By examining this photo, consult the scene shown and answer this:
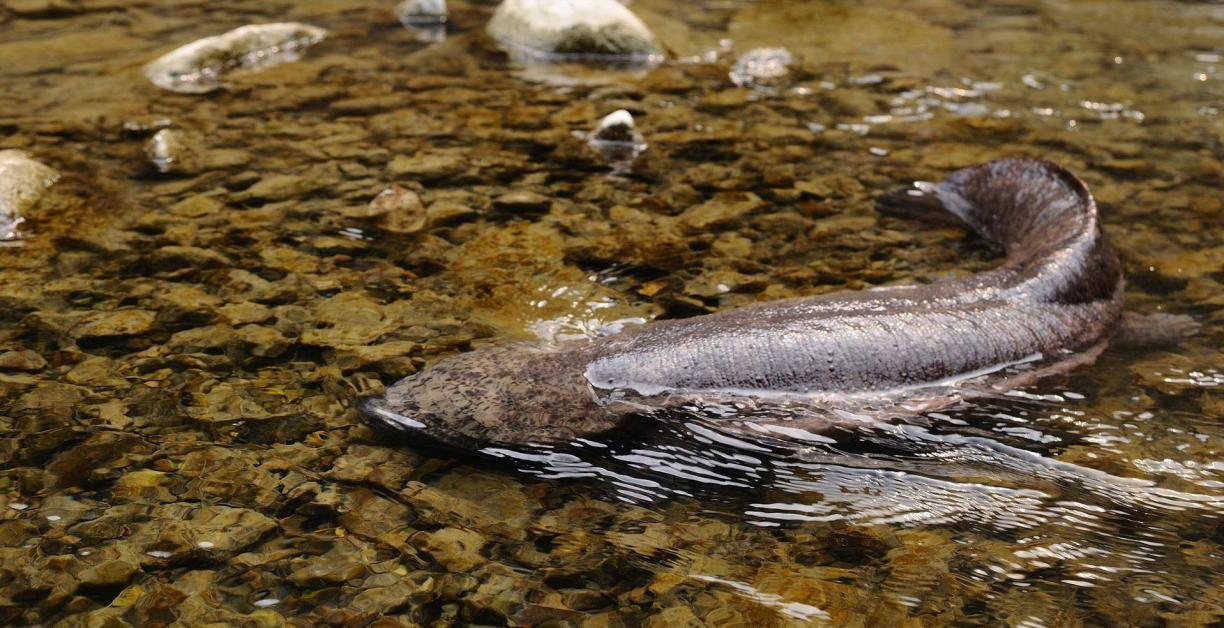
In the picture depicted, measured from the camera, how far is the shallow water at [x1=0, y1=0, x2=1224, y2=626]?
3395 mm

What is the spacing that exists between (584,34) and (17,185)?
473 cm

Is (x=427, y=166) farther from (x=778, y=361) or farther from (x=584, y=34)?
(x=778, y=361)

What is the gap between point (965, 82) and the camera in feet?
28.1

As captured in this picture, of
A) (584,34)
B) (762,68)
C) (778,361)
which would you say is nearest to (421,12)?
(584,34)

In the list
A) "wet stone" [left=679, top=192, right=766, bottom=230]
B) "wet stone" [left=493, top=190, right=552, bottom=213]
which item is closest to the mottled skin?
"wet stone" [left=679, top=192, right=766, bottom=230]

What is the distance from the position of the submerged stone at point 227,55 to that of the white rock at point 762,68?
3.67 meters

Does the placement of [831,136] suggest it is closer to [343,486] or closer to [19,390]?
[343,486]

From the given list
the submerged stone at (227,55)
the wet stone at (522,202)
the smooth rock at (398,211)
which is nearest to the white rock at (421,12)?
the submerged stone at (227,55)

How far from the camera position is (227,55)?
8.64 meters

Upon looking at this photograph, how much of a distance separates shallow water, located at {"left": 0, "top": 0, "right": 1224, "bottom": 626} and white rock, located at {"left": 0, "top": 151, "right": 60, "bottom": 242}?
3.9 inches

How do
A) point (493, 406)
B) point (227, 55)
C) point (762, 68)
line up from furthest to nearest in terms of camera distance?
point (762, 68), point (227, 55), point (493, 406)

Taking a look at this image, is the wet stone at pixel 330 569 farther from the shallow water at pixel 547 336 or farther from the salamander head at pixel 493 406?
the salamander head at pixel 493 406

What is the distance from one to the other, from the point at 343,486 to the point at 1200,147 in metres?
6.41

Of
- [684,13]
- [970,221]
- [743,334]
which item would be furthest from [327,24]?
[743,334]
